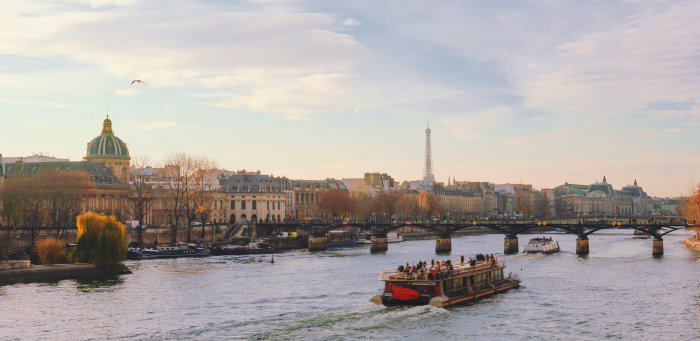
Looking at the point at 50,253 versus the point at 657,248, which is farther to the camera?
the point at 657,248

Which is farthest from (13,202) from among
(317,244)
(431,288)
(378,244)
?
(431,288)

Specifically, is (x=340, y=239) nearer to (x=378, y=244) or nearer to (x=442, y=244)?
(x=378, y=244)

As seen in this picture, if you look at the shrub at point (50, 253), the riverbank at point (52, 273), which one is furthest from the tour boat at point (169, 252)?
the riverbank at point (52, 273)

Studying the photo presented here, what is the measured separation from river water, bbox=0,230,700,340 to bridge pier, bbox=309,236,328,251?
3227 cm

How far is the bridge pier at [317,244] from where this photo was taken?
365 feet

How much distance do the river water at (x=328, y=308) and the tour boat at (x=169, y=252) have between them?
9.10 meters

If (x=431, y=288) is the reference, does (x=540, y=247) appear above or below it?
above

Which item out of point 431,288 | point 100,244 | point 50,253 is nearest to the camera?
point 431,288

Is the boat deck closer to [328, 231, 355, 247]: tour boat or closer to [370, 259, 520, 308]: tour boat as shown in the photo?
[370, 259, 520, 308]: tour boat

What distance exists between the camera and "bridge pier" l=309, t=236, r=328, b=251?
365 ft

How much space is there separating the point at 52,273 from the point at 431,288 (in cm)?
3359

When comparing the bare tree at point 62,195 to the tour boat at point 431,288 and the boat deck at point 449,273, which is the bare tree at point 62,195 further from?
the tour boat at point 431,288

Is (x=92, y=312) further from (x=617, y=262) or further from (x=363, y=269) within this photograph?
(x=617, y=262)

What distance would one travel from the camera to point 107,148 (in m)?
141
